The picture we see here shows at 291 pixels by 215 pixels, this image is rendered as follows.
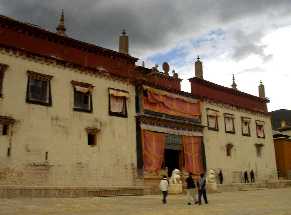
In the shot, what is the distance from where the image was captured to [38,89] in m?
21.4

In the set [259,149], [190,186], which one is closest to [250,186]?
[259,149]

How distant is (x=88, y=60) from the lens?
79.5 feet

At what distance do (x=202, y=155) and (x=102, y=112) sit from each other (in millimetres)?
9378

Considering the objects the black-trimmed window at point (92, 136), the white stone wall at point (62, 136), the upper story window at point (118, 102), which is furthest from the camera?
the upper story window at point (118, 102)

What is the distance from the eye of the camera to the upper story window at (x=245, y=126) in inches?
1361

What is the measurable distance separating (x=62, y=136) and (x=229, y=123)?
1622 centimetres

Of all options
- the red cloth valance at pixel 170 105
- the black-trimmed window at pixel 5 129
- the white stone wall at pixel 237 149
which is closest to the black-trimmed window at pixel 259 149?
the white stone wall at pixel 237 149

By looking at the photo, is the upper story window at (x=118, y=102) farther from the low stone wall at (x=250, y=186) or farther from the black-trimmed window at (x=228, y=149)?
the black-trimmed window at (x=228, y=149)

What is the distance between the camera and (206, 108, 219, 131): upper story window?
3138 centimetres

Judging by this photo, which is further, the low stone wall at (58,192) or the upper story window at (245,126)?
the upper story window at (245,126)

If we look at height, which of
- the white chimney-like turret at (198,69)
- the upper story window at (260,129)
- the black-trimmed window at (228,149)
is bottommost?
the black-trimmed window at (228,149)

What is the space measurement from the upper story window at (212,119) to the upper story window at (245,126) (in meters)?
3.74

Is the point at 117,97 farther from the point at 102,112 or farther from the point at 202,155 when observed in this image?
the point at 202,155

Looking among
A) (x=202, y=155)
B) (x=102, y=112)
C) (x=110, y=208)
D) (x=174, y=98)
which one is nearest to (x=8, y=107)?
(x=102, y=112)
